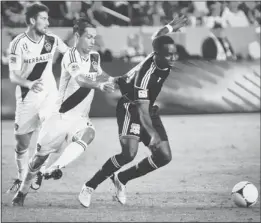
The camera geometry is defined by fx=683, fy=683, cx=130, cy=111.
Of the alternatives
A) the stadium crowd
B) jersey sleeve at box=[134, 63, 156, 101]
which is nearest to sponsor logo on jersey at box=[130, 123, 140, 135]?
jersey sleeve at box=[134, 63, 156, 101]

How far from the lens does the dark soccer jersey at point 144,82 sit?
576 cm

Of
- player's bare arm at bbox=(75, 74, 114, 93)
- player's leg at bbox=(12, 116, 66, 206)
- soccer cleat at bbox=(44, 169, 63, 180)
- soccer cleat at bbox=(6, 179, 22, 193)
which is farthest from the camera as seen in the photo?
soccer cleat at bbox=(6, 179, 22, 193)

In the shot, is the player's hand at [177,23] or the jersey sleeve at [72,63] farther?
the player's hand at [177,23]

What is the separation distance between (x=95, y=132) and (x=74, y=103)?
760 mm

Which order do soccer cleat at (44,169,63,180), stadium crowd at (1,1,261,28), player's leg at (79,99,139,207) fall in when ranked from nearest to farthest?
soccer cleat at (44,169,63,180) < player's leg at (79,99,139,207) < stadium crowd at (1,1,261,28)

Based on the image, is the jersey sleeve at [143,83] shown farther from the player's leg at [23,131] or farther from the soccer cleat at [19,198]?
the soccer cleat at [19,198]

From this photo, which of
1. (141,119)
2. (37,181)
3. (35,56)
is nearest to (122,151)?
(141,119)

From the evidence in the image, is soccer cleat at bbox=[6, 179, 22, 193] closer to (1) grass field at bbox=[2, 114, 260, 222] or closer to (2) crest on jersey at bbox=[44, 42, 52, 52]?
(1) grass field at bbox=[2, 114, 260, 222]

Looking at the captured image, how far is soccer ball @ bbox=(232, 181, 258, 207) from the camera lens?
20.3 ft

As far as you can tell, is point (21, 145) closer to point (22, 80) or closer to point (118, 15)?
point (22, 80)

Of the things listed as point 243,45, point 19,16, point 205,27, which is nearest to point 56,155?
point 19,16

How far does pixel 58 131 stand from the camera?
572 cm

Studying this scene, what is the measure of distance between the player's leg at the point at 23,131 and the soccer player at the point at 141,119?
602 millimetres

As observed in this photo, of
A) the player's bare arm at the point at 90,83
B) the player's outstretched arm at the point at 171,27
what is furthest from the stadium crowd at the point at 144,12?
the player's outstretched arm at the point at 171,27
